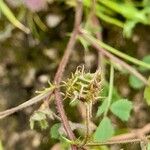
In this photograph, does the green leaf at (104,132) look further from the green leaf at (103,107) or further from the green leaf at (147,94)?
the green leaf at (147,94)

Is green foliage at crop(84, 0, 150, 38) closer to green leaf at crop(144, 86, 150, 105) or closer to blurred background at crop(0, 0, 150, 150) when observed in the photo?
blurred background at crop(0, 0, 150, 150)

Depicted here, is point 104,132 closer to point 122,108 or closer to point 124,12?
point 122,108

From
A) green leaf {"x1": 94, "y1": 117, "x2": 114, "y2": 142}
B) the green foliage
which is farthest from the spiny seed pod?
the green foliage

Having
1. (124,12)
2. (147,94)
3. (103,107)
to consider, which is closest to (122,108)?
(103,107)

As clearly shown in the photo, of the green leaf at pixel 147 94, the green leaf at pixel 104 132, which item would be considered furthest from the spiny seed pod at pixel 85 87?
the green leaf at pixel 147 94

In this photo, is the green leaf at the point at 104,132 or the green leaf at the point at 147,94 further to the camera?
the green leaf at the point at 147,94
